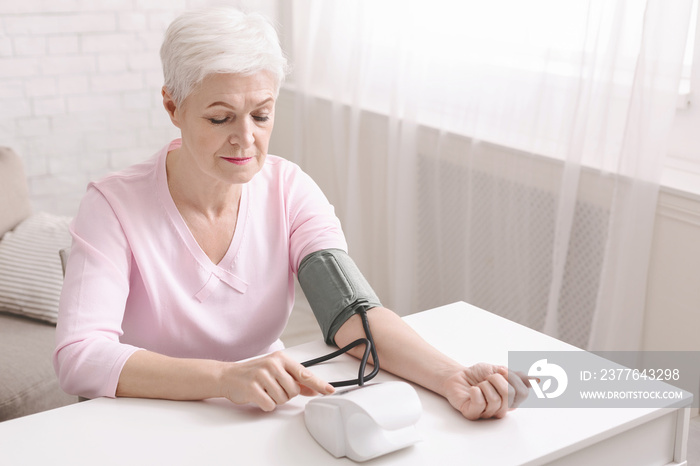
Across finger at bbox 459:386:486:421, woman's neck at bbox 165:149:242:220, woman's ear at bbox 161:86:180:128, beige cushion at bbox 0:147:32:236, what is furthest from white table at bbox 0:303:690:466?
beige cushion at bbox 0:147:32:236

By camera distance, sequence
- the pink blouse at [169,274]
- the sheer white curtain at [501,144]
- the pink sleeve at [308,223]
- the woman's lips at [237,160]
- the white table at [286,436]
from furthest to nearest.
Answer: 1. the sheer white curtain at [501,144]
2. the pink sleeve at [308,223]
3. the woman's lips at [237,160]
4. the pink blouse at [169,274]
5. the white table at [286,436]

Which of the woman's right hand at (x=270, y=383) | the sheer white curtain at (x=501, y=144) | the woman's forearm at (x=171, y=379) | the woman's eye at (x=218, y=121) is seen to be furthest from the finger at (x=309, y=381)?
the sheer white curtain at (x=501, y=144)

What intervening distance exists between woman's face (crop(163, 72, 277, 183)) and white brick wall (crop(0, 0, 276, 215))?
6.49ft

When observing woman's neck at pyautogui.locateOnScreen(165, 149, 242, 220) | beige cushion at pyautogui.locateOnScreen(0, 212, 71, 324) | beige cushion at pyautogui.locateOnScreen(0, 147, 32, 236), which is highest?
woman's neck at pyautogui.locateOnScreen(165, 149, 242, 220)

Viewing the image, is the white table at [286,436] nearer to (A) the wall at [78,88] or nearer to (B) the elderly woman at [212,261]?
(B) the elderly woman at [212,261]

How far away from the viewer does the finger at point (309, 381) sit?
1.17 m

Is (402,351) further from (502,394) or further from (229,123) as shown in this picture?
(229,123)

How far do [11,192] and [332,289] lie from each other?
160 cm

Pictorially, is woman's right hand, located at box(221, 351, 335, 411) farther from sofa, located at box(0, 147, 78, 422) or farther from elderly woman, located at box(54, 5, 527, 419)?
sofa, located at box(0, 147, 78, 422)

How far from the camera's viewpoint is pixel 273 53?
1.43 metres

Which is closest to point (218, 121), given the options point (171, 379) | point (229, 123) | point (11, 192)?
point (229, 123)

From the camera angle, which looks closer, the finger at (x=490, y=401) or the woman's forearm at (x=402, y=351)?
the finger at (x=490, y=401)

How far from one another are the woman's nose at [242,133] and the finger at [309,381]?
424 millimetres

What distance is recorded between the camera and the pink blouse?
51.5 inches
